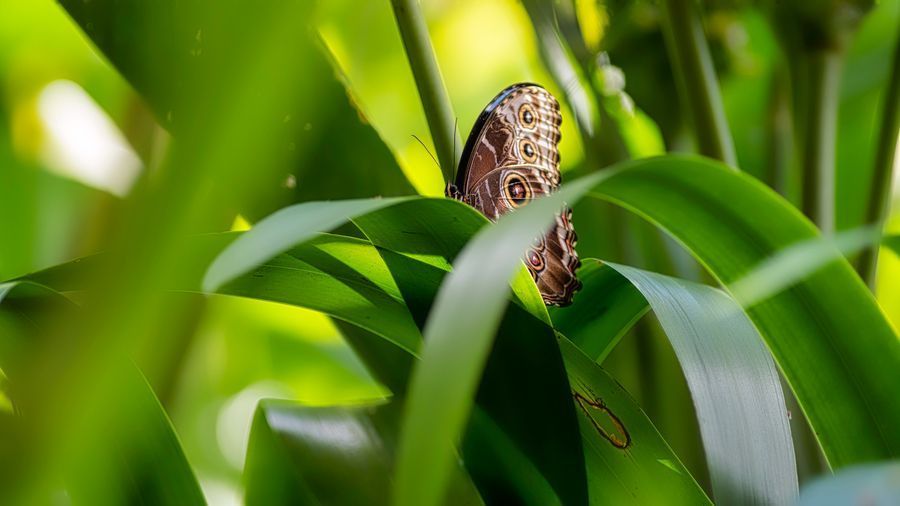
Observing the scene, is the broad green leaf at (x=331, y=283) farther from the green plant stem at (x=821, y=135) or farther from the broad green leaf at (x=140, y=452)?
the green plant stem at (x=821, y=135)

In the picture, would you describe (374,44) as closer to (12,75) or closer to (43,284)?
(12,75)

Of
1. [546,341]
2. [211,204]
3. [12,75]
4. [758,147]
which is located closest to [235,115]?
[211,204]

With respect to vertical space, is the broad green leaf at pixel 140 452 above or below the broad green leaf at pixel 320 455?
below

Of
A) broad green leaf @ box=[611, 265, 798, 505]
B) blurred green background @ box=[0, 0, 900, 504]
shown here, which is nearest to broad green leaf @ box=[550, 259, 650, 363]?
broad green leaf @ box=[611, 265, 798, 505]

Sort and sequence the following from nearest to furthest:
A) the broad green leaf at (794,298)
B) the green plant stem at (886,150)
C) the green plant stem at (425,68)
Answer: the broad green leaf at (794,298)
the green plant stem at (425,68)
the green plant stem at (886,150)

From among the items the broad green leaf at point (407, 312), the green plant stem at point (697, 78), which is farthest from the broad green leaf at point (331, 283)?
the green plant stem at point (697, 78)

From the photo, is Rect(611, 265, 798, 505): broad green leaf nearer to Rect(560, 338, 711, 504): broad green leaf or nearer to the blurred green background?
Rect(560, 338, 711, 504): broad green leaf
